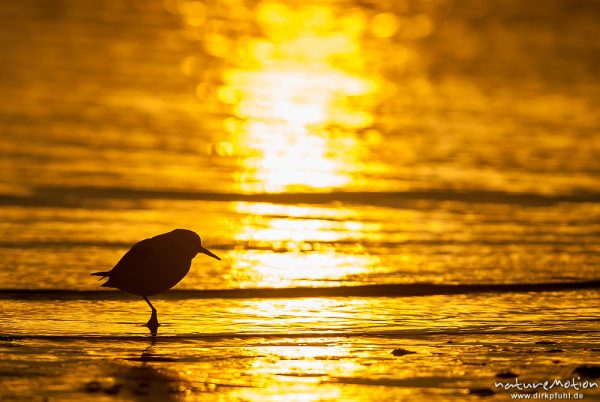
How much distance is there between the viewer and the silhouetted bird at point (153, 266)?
38.3ft

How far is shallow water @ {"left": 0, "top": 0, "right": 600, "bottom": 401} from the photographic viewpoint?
33.0ft

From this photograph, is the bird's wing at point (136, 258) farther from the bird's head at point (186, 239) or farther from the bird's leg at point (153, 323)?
the bird's leg at point (153, 323)

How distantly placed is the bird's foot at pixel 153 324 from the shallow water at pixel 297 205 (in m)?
0.09

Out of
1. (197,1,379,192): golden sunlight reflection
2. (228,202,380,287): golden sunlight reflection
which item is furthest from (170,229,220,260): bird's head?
(197,1,379,192): golden sunlight reflection

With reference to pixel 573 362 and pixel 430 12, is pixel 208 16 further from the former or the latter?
pixel 573 362

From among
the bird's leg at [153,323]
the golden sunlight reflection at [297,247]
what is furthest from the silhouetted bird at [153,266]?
the golden sunlight reflection at [297,247]

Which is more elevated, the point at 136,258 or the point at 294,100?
the point at 294,100

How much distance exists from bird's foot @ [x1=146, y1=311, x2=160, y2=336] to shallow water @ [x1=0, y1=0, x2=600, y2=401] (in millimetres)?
87

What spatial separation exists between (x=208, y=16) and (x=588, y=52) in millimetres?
A: 12706

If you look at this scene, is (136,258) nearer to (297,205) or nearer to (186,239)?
(186,239)

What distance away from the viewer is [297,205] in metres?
17.5

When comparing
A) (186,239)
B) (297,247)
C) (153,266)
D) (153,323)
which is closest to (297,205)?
(297,247)

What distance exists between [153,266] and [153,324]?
66 centimetres

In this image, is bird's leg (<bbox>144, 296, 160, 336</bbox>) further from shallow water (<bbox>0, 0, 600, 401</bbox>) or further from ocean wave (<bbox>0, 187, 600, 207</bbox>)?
ocean wave (<bbox>0, 187, 600, 207</bbox>)
